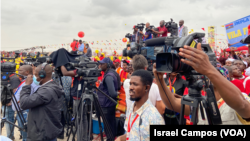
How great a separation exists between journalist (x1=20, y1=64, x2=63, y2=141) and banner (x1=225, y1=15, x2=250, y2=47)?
745cm

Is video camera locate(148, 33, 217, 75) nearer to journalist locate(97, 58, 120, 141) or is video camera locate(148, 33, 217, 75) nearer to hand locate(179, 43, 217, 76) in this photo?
hand locate(179, 43, 217, 76)

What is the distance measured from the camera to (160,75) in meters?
1.58

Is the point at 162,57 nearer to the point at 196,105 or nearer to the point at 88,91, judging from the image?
the point at 196,105

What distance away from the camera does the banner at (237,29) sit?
7.41m

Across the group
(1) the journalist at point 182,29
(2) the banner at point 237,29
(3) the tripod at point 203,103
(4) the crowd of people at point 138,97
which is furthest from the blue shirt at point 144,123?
(2) the banner at point 237,29

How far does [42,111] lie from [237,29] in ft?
27.4

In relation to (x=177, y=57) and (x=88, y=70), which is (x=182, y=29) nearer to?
(x=88, y=70)

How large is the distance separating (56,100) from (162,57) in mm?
2178

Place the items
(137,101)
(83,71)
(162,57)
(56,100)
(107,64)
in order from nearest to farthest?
(162,57) < (137,101) < (83,71) < (56,100) < (107,64)

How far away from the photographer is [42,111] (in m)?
2.77

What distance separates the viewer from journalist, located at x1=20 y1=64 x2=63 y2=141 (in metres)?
2.71

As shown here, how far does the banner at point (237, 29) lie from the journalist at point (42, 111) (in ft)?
24.4

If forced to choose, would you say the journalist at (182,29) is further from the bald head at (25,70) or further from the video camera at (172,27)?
the bald head at (25,70)

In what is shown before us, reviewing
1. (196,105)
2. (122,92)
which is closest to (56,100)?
(122,92)
